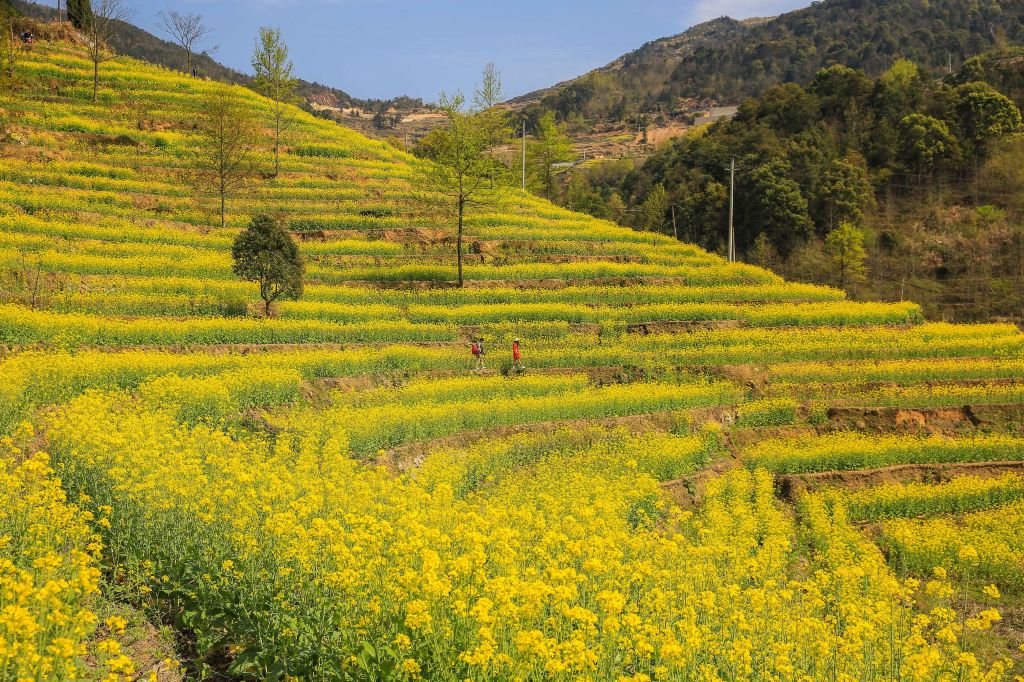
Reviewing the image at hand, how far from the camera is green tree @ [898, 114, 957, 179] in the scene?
195 ft

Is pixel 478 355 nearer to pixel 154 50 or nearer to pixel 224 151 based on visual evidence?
pixel 224 151

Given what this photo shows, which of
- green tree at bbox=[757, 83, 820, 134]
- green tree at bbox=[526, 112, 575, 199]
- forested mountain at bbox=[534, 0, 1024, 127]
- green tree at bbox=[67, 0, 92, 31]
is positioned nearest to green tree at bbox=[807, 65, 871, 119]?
green tree at bbox=[757, 83, 820, 134]

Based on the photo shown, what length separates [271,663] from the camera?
6.45 m

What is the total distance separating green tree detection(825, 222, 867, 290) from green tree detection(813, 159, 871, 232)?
505 centimetres

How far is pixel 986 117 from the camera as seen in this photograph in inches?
2366

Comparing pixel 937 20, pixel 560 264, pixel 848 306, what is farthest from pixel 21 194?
pixel 937 20

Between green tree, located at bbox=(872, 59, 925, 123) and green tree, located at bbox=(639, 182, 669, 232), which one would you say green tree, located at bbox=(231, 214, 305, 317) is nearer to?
green tree, located at bbox=(639, 182, 669, 232)

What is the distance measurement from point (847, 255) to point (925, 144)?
18.0 m

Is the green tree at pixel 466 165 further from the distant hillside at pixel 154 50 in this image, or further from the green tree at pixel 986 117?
the distant hillside at pixel 154 50

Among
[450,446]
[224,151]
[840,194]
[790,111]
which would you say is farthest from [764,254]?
[450,446]

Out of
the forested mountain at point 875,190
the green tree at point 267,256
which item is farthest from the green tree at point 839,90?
the green tree at point 267,256

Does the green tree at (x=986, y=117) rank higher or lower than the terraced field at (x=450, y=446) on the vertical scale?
higher

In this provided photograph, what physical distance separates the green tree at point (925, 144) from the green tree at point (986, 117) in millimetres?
2047

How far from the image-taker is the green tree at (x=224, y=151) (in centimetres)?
3391
